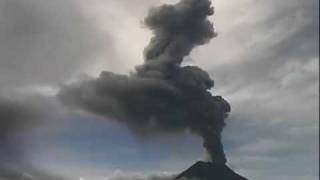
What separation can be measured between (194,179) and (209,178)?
7.93m

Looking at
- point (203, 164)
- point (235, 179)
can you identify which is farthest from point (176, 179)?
point (235, 179)

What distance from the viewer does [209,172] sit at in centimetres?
16962

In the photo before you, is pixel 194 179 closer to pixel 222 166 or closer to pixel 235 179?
pixel 235 179

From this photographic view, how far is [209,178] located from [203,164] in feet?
106

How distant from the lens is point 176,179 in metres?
155

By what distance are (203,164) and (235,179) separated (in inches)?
1010

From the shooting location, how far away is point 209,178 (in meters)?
186

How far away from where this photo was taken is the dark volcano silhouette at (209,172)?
154 meters

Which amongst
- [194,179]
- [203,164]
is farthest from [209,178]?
[203,164]

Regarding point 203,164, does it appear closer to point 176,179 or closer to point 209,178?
point 176,179

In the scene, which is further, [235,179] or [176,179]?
[235,179]

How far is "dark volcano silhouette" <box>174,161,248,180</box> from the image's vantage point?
6063 inches

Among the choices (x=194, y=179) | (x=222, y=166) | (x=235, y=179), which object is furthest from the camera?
(x=194, y=179)

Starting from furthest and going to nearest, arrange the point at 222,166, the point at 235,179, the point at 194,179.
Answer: the point at 194,179 < the point at 235,179 < the point at 222,166
